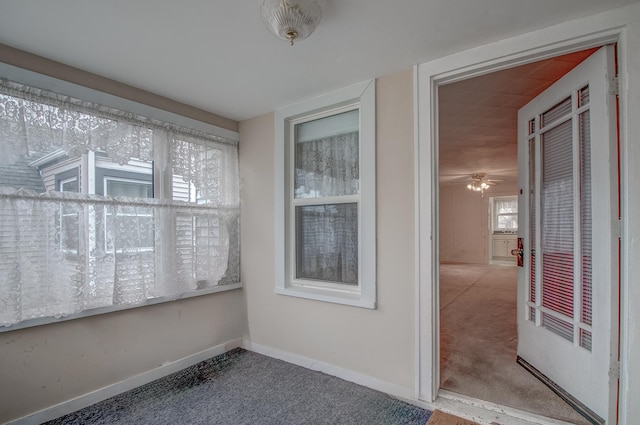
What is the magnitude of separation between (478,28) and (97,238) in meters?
2.77

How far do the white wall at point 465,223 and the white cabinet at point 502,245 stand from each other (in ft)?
0.60

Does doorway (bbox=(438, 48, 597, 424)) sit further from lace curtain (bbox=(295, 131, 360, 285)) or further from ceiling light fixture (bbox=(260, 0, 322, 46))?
ceiling light fixture (bbox=(260, 0, 322, 46))

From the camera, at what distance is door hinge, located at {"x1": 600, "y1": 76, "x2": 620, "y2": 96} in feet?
5.28

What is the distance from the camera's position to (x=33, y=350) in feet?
6.13

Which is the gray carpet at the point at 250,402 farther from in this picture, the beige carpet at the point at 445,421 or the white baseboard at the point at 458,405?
the beige carpet at the point at 445,421

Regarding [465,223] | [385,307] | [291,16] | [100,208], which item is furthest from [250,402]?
[465,223]

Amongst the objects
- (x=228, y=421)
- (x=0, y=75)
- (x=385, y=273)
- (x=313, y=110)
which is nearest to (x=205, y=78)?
(x=313, y=110)

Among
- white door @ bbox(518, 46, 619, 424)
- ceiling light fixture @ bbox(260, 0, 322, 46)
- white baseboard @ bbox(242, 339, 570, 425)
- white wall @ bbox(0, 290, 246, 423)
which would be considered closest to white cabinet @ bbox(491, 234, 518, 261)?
white door @ bbox(518, 46, 619, 424)

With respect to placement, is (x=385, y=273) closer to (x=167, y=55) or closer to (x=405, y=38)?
(x=405, y=38)

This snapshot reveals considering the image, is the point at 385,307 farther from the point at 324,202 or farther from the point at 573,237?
the point at 573,237

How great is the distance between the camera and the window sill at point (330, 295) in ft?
7.46

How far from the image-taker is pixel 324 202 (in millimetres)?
2629

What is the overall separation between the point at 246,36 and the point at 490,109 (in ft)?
8.51

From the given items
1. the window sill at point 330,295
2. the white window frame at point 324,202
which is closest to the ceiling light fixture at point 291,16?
the white window frame at point 324,202
